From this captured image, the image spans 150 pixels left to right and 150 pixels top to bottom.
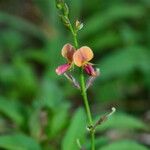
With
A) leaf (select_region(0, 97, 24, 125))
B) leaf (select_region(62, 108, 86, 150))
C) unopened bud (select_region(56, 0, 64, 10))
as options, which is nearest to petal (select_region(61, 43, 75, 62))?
unopened bud (select_region(56, 0, 64, 10))

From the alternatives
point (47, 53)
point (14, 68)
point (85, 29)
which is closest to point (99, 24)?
point (85, 29)

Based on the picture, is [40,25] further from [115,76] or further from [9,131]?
[9,131]

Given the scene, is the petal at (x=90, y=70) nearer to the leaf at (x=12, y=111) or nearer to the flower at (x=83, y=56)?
the flower at (x=83, y=56)

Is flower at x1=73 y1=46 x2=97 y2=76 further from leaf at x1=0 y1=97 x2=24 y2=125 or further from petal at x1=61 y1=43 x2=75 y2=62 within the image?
leaf at x1=0 y1=97 x2=24 y2=125

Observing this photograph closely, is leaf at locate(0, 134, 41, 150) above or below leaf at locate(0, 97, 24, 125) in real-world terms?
below

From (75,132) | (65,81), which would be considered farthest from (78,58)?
(65,81)

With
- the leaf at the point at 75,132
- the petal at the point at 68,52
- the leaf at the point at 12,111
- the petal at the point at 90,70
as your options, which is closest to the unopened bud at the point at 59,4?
the petal at the point at 68,52
